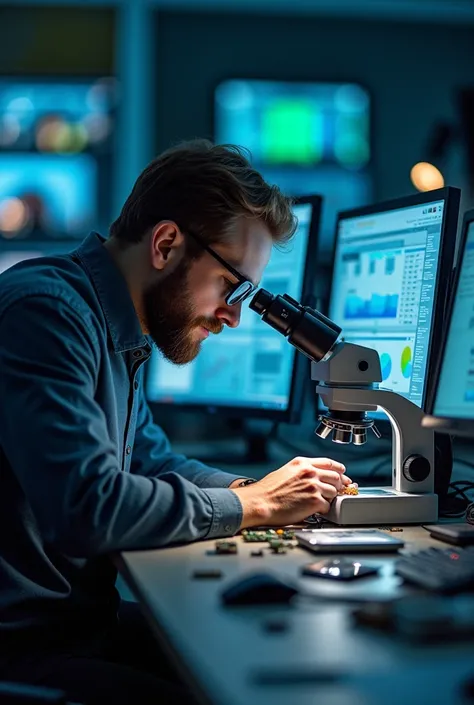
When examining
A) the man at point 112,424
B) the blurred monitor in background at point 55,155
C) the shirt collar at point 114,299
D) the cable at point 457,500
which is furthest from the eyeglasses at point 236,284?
the blurred monitor in background at point 55,155

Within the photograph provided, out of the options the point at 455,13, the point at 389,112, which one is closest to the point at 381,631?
the point at 389,112

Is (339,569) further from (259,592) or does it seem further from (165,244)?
(165,244)

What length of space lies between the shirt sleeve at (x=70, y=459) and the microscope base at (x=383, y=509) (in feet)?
0.78

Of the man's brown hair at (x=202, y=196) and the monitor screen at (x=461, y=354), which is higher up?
the man's brown hair at (x=202, y=196)

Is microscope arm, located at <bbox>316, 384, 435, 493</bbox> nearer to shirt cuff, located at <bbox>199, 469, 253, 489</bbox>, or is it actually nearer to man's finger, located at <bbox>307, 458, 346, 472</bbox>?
man's finger, located at <bbox>307, 458, 346, 472</bbox>

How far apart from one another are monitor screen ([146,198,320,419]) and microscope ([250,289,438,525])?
20.0 inches

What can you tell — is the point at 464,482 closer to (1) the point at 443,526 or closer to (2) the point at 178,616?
(1) the point at 443,526

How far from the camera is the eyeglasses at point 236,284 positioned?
1505 millimetres

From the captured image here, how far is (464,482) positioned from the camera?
1.77 m

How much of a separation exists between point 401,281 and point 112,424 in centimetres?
63

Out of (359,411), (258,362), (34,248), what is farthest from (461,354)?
(34,248)

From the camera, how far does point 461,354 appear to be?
53.4 inches

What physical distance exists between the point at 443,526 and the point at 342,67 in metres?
3.63

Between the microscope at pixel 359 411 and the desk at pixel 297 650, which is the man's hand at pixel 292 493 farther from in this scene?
the desk at pixel 297 650
